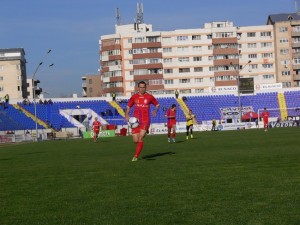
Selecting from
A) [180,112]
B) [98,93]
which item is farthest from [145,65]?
[98,93]

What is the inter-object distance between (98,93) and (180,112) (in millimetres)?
100131

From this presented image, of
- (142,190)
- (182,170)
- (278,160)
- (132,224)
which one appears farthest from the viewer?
(278,160)

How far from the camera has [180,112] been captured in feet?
276

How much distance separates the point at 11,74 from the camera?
13962cm

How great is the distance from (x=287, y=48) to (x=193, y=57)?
20692mm

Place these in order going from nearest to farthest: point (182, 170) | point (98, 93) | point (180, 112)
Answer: point (182, 170)
point (180, 112)
point (98, 93)

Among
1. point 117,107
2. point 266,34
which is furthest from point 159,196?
point 266,34

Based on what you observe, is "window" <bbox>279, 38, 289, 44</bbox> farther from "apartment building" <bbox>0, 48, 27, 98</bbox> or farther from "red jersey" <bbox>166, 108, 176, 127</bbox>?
"red jersey" <bbox>166, 108, 176, 127</bbox>

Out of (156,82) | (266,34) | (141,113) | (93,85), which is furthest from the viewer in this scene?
(93,85)

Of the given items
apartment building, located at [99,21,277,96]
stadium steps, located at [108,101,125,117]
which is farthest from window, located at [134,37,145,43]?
stadium steps, located at [108,101,125,117]

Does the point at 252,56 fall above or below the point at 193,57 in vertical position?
below

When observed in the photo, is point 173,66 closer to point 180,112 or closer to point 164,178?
point 180,112

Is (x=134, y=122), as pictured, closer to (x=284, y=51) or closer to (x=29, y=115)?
(x=29, y=115)

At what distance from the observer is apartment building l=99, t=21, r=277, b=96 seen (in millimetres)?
121375
